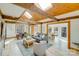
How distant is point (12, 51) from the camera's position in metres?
2.40

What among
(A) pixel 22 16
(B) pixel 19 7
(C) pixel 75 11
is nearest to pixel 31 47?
(A) pixel 22 16

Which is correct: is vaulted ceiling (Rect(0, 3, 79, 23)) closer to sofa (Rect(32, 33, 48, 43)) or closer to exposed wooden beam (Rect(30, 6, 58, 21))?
exposed wooden beam (Rect(30, 6, 58, 21))

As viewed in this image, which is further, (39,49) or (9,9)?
(39,49)

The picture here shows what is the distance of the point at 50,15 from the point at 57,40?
1.67ft

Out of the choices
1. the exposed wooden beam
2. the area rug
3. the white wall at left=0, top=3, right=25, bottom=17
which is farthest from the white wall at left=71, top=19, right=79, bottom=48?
the white wall at left=0, top=3, right=25, bottom=17

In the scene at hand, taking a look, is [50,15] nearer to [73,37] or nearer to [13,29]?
[73,37]

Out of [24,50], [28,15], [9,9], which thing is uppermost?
[9,9]

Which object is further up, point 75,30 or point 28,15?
point 28,15

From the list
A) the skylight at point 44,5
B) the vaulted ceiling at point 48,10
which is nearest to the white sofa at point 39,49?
the vaulted ceiling at point 48,10

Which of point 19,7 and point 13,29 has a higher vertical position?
point 19,7

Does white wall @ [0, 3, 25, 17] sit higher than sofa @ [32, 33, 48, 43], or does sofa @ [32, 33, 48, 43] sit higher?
white wall @ [0, 3, 25, 17]

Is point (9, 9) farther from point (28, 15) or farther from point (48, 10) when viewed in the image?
point (48, 10)

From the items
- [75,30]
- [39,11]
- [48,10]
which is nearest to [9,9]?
[39,11]

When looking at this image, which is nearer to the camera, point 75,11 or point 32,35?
point 75,11
